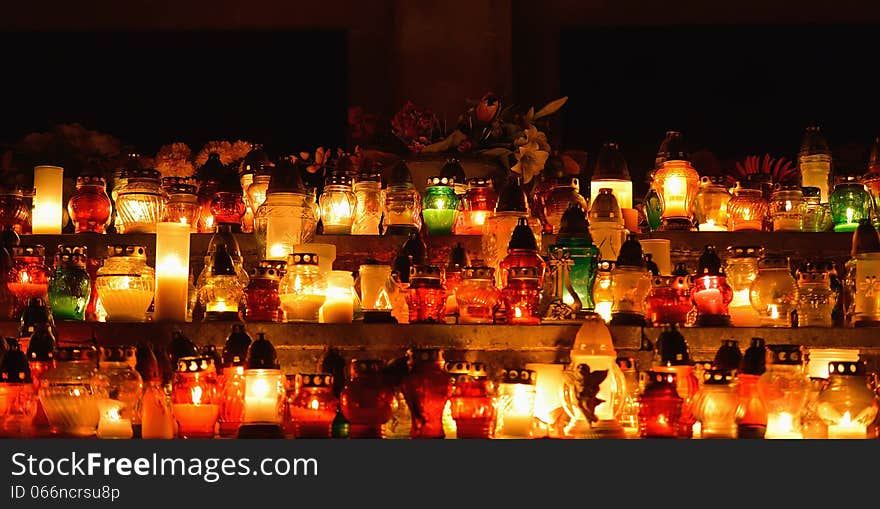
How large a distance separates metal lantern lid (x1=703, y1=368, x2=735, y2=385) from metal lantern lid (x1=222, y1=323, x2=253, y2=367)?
119cm

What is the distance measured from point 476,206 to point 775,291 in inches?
37.1

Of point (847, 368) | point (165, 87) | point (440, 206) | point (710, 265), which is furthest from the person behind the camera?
point (165, 87)

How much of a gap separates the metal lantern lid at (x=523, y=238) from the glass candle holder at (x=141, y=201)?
107 cm

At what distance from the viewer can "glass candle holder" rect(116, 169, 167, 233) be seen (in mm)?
4246

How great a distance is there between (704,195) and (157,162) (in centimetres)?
193

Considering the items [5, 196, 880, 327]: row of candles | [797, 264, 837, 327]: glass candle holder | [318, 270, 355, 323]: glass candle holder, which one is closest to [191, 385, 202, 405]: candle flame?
[5, 196, 880, 327]: row of candles

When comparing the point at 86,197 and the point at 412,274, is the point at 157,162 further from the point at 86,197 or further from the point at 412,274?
→ the point at 412,274

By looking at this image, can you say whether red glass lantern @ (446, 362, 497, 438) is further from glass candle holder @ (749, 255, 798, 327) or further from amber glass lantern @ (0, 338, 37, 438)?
amber glass lantern @ (0, 338, 37, 438)

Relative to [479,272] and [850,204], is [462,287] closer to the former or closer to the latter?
[479,272]

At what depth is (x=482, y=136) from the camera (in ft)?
16.1

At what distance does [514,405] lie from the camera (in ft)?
12.1

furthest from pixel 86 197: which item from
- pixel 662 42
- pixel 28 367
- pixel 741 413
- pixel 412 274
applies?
pixel 662 42

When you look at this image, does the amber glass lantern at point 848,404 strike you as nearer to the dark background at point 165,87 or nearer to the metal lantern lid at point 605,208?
the metal lantern lid at point 605,208

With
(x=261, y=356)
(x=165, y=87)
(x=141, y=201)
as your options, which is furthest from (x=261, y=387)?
(x=165, y=87)
